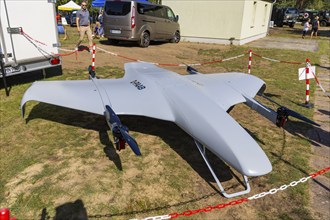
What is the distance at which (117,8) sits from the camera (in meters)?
17.8

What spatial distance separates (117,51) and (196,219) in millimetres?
14847

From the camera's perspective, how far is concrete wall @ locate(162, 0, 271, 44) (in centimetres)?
2367

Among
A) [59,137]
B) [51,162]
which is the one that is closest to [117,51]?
[59,137]

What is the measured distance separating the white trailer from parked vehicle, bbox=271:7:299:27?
47.3 metres

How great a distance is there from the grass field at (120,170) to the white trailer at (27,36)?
1.45 metres

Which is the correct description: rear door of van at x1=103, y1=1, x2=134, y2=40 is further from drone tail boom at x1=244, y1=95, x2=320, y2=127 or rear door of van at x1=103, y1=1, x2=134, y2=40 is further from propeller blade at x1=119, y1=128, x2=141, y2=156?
propeller blade at x1=119, y1=128, x2=141, y2=156

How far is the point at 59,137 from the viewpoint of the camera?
652 cm

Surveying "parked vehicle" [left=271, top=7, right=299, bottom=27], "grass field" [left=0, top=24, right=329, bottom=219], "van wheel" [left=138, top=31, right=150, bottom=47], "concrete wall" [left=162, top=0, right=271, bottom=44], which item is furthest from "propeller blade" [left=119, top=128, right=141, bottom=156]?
"parked vehicle" [left=271, top=7, right=299, bottom=27]

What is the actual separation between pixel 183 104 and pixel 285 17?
49204mm

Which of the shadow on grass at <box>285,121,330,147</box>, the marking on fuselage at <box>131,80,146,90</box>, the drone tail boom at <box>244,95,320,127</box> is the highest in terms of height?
the marking on fuselage at <box>131,80,146,90</box>

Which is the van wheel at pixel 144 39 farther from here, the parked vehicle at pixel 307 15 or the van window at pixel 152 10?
the parked vehicle at pixel 307 15

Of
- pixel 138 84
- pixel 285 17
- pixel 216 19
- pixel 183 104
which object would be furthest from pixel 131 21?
pixel 285 17

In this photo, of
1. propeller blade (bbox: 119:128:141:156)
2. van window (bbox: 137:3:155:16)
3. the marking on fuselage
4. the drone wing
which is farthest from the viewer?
van window (bbox: 137:3:155:16)

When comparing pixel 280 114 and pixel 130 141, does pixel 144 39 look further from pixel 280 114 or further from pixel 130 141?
pixel 130 141
